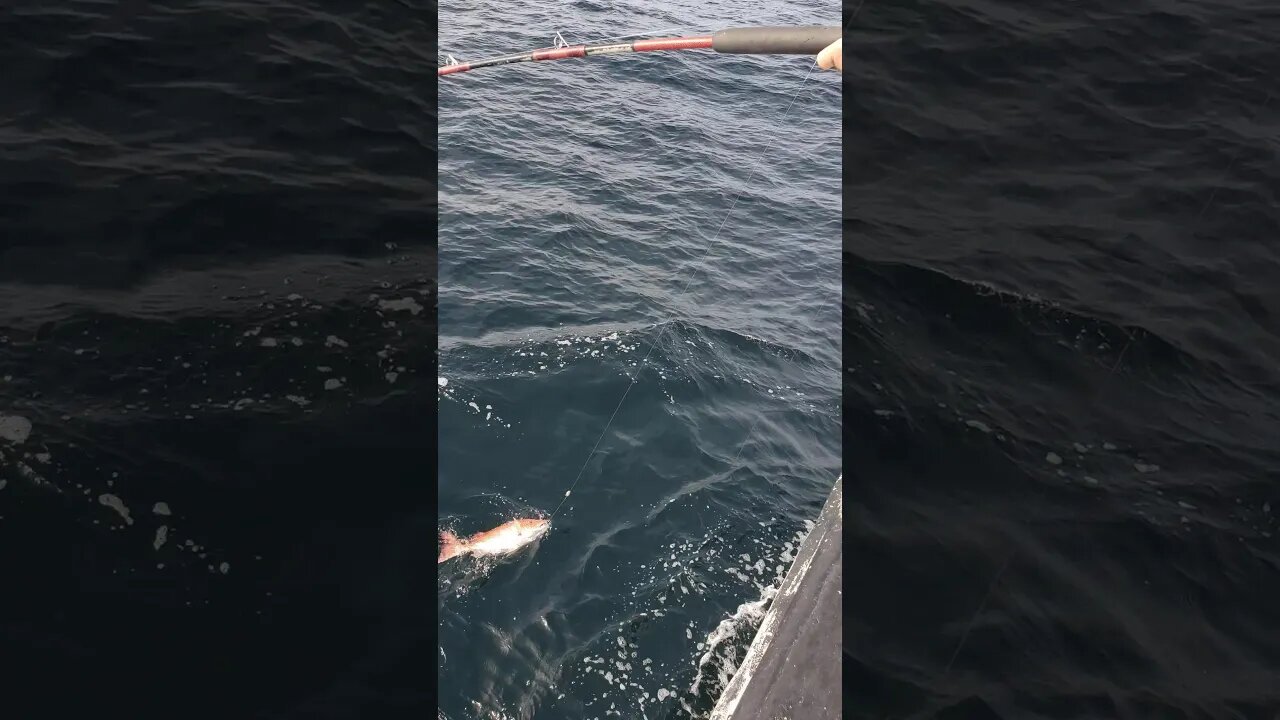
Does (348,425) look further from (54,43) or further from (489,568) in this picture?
(489,568)

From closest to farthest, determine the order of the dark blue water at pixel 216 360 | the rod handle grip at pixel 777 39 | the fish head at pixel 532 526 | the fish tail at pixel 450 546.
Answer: the dark blue water at pixel 216 360 < the rod handle grip at pixel 777 39 < the fish tail at pixel 450 546 < the fish head at pixel 532 526

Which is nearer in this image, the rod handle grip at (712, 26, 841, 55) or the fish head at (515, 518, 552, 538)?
the rod handle grip at (712, 26, 841, 55)

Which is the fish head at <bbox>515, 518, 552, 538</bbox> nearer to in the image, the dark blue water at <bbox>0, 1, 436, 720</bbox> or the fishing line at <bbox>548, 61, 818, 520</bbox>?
the fishing line at <bbox>548, 61, 818, 520</bbox>

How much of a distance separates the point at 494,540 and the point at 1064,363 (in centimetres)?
770

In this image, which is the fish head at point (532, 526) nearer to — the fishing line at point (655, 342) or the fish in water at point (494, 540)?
the fish in water at point (494, 540)

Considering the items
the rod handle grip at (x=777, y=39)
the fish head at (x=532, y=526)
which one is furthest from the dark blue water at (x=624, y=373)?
the rod handle grip at (x=777, y=39)

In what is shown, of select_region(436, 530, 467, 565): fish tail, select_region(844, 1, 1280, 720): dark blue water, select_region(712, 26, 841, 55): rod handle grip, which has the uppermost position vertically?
select_region(712, 26, 841, 55): rod handle grip

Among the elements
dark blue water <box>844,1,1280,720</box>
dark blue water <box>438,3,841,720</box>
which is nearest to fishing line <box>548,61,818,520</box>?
dark blue water <box>438,3,841,720</box>

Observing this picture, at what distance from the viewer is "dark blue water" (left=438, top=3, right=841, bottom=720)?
9477 mm

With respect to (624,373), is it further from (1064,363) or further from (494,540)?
(1064,363)

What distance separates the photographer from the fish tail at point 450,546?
1003 centimetres

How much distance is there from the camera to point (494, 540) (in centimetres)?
1031

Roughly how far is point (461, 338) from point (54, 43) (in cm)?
1090

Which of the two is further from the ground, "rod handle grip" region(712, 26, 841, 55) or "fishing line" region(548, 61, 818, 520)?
"rod handle grip" region(712, 26, 841, 55)
